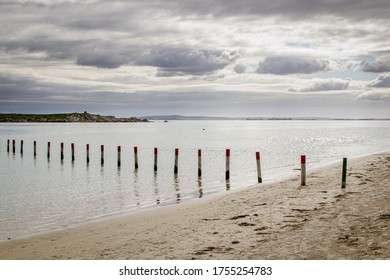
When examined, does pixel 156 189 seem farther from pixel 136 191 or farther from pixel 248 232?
pixel 248 232

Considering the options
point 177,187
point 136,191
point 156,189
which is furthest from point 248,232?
point 177,187

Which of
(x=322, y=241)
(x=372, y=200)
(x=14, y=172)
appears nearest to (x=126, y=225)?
(x=322, y=241)

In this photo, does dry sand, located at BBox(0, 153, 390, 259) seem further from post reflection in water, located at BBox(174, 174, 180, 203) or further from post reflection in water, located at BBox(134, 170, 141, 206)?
post reflection in water, located at BBox(174, 174, 180, 203)

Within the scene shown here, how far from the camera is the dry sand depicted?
8.88 m

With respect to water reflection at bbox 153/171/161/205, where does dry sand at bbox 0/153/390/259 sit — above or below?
above

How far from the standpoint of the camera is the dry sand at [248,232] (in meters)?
8.88

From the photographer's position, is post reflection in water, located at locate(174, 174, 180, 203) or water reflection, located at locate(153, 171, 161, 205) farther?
post reflection in water, located at locate(174, 174, 180, 203)

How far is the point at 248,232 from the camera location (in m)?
10.5

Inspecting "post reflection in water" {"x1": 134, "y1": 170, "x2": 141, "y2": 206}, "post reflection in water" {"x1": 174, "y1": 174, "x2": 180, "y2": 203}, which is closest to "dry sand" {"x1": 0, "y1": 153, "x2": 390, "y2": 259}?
"post reflection in water" {"x1": 134, "y1": 170, "x2": 141, "y2": 206}

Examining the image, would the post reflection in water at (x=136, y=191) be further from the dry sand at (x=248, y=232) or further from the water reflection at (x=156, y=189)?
the dry sand at (x=248, y=232)

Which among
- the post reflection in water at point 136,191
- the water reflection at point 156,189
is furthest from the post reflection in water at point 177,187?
the post reflection in water at point 136,191

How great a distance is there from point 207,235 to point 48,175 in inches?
892

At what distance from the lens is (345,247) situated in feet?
28.2
